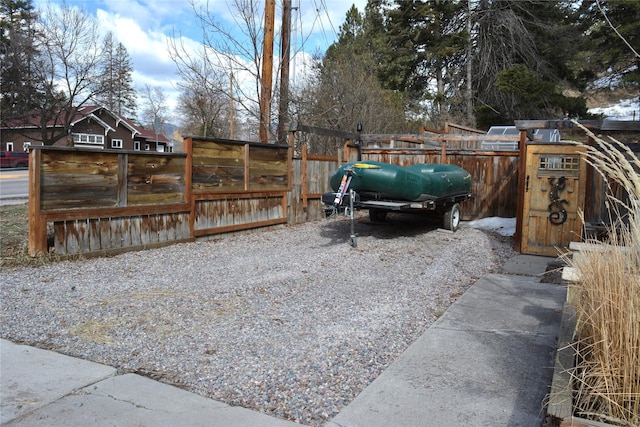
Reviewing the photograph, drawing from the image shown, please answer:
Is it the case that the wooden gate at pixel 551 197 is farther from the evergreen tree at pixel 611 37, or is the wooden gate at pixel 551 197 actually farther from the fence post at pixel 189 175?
the evergreen tree at pixel 611 37

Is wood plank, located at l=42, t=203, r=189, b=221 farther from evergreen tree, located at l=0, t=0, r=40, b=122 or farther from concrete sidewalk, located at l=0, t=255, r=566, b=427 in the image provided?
evergreen tree, located at l=0, t=0, r=40, b=122

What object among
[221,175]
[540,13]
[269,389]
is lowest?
[269,389]

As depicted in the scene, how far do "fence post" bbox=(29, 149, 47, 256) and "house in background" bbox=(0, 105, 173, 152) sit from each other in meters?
33.4

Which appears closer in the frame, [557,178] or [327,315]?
[327,315]


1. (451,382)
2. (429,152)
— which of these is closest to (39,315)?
(451,382)

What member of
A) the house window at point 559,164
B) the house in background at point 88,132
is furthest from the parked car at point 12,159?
the house window at point 559,164

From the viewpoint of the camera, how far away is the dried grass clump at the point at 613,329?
8.32 ft

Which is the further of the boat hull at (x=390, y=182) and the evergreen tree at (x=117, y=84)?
the evergreen tree at (x=117, y=84)

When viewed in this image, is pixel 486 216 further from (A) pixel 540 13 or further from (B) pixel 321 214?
(A) pixel 540 13

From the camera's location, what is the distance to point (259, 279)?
664 centimetres

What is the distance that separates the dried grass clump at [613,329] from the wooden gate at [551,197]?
6084 millimetres

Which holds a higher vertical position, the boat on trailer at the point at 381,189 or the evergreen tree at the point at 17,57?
the evergreen tree at the point at 17,57

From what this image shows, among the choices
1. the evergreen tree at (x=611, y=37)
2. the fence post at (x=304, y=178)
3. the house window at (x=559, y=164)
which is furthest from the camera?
the evergreen tree at (x=611, y=37)

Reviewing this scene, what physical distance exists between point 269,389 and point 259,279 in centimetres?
314
